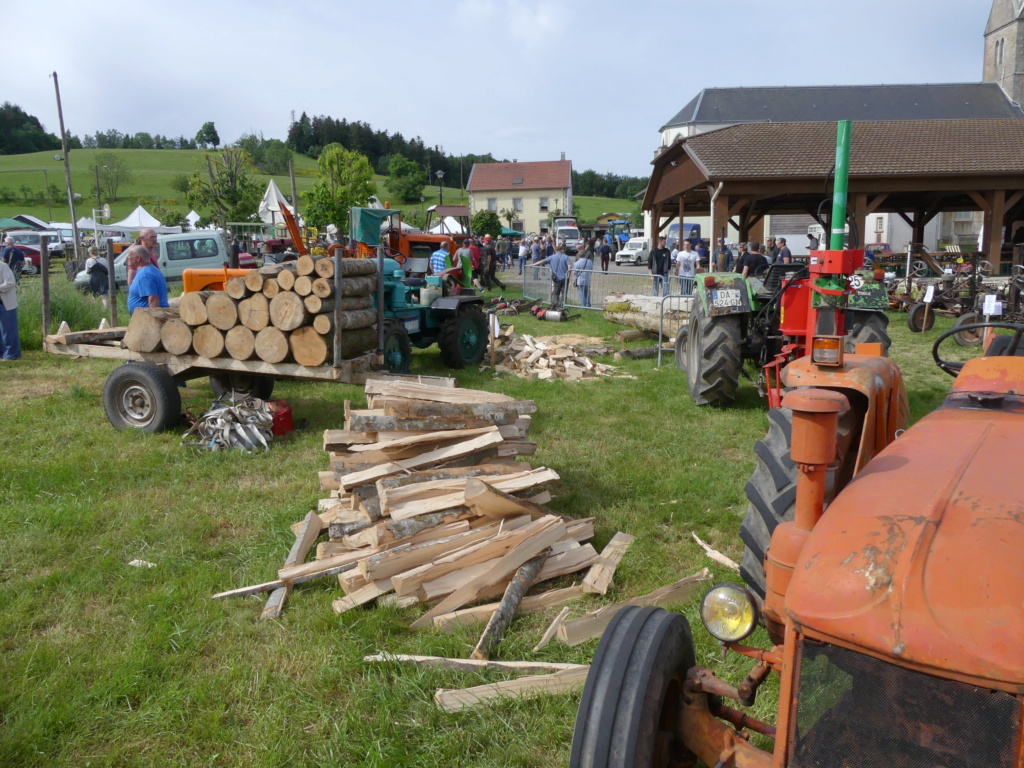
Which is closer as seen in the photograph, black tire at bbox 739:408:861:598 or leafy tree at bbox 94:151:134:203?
black tire at bbox 739:408:861:598

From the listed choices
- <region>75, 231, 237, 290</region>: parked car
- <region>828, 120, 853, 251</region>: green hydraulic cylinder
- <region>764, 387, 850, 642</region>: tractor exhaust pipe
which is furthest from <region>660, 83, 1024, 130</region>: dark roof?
<region>764, 387, 850, 642</region>: tractor exhaust pipe

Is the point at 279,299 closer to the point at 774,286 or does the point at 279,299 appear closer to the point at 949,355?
the point at 774,286

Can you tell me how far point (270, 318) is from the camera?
6789 mm

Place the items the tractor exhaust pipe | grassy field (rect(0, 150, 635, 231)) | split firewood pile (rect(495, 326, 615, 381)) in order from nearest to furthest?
1. the tractor exhaust pipe
2. split firewood pile (rect(495, 326, 615, 381))
3. grassy field (rect(0, 150, 635, 231))

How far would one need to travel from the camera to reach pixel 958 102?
52.8m

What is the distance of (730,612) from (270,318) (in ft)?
18.1

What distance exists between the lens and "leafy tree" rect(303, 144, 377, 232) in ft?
109

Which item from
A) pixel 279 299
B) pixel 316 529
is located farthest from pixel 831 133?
pixel 316 529

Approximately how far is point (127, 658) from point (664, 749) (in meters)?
2.56

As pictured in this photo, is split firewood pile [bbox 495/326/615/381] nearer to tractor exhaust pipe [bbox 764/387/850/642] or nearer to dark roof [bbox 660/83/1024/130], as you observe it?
tractor exhaust pipe [bbox 764/387/850/642]

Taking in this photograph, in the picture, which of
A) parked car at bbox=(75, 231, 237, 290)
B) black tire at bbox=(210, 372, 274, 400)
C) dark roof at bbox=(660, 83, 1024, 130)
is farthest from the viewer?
dark roof at bbox=(660, 83, 1024, 130)

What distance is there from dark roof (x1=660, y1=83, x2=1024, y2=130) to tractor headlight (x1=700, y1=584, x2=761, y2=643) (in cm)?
5329

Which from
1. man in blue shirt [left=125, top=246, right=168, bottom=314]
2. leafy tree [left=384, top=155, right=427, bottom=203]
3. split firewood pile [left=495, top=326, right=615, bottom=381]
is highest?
leafy tree [left=384, top=155, right=427, bottom=203]

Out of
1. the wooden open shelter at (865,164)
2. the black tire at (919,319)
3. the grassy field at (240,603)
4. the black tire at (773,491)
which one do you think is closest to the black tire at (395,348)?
the grassy field at (240,603)
